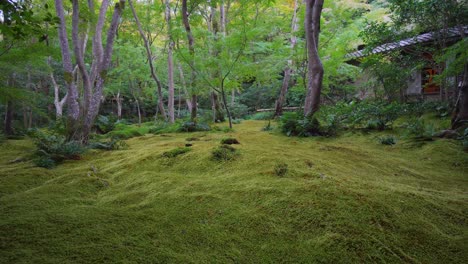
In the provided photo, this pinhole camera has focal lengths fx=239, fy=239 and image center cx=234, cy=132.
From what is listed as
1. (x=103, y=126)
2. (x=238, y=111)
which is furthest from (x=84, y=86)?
(x=238, y=111)

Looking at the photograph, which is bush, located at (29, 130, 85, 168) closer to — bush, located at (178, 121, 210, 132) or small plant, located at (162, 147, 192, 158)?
small plant, located at (162, 147, 192, 158)

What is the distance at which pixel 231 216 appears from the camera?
159cm

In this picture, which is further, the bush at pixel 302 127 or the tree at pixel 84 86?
the bush at pixel 302 127

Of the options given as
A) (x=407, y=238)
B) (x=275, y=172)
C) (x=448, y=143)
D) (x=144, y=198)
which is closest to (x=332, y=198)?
(x=407, y=238)

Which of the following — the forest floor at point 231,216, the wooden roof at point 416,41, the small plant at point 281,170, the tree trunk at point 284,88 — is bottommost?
the forest floor at point 231,216

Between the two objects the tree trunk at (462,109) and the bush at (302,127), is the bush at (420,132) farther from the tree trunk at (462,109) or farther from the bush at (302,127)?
the bush at (302,127)

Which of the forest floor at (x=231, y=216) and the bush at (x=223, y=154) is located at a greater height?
the bush at (x=223, y=154)

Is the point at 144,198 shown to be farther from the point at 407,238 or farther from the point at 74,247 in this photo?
the point at 407,238

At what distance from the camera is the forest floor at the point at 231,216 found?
124cm

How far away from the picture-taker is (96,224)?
148 cm

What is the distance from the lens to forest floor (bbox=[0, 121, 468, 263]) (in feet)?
4.07

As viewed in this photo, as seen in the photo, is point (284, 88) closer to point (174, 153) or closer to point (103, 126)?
point (103, 126)

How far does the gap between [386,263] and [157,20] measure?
14276mm

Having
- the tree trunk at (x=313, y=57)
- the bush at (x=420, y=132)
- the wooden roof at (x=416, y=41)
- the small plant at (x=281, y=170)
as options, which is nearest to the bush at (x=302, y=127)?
the tree trunk at (x=313, y=57)
